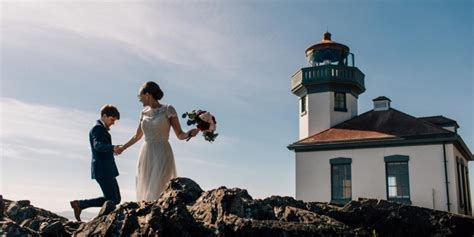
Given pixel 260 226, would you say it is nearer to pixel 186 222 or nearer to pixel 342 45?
pixel 186 222

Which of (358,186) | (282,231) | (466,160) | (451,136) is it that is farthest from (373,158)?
(282,231)

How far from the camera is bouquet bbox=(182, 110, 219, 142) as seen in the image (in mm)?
6348

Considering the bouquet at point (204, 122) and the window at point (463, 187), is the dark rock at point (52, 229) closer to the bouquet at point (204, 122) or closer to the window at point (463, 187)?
the bouquet at point (204, 122)

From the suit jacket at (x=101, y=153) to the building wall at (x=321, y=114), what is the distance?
75.8 feet

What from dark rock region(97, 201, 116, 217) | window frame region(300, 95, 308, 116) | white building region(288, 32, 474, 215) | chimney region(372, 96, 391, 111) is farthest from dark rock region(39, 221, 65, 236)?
window frame region(300, 95, 308, 116)

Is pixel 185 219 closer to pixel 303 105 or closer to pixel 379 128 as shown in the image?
pixel 379 128

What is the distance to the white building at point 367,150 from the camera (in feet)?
77.7

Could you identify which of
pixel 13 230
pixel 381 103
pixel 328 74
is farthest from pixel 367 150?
pixel 13 230

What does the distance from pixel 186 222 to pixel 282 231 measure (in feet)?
2.78

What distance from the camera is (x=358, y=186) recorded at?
82.4ft

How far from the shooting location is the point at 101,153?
237 inches

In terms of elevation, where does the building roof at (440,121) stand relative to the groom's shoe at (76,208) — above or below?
above

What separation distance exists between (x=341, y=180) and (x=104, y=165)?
69.2 ft

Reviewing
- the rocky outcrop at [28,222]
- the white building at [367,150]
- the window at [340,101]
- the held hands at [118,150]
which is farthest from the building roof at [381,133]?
the rocky outcrop at [28,222]
